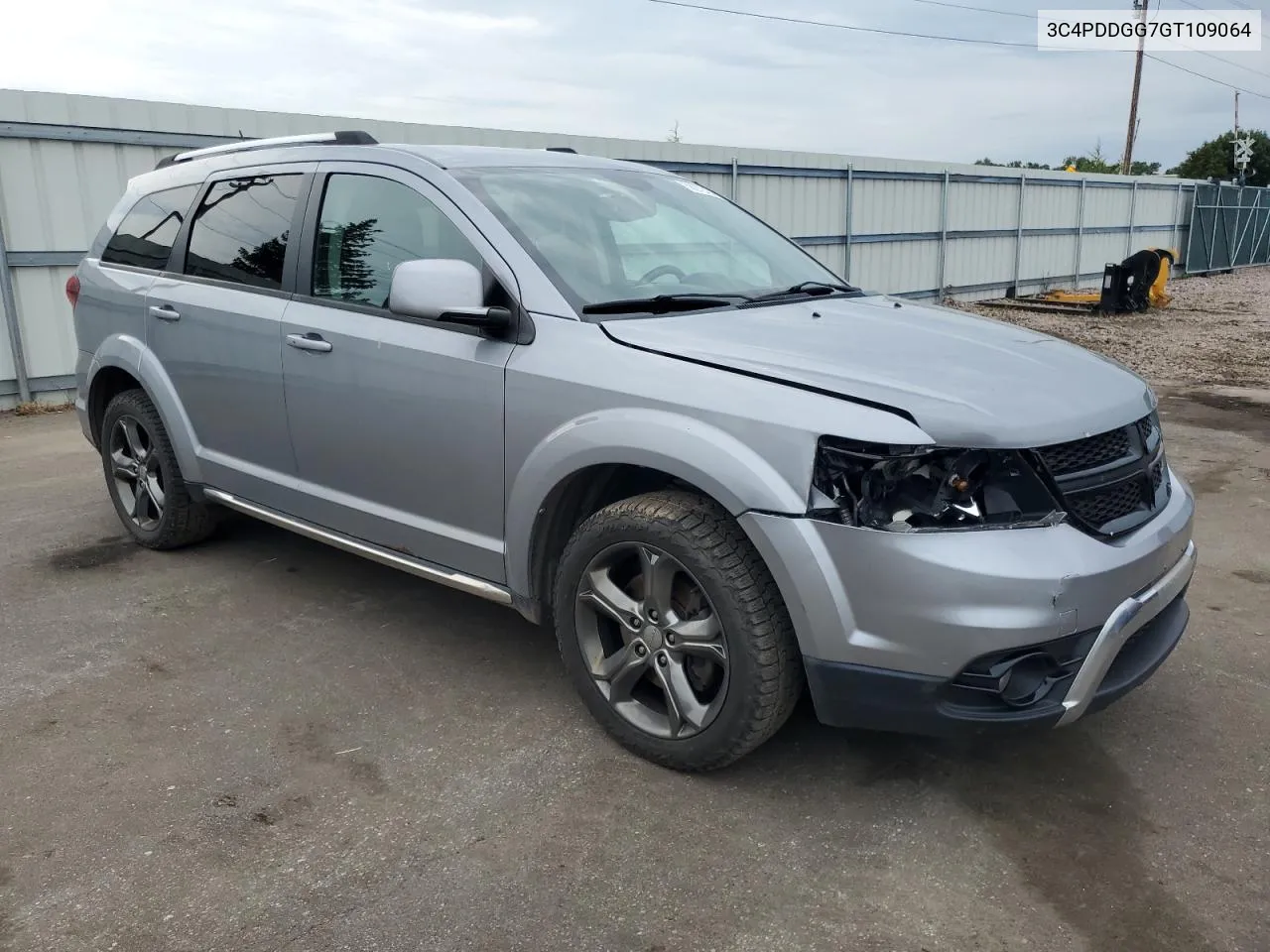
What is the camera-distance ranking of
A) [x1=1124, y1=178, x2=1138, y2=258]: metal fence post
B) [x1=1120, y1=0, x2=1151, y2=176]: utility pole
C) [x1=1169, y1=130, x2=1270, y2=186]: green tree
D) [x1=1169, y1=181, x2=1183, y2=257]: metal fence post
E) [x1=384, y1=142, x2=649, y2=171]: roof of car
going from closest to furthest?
1. [x1=384, y1=142, x2=649, y2=171]: roof of car
2. [x1=1124, y1=178, x2=1138, y2=258]: metal fence post
3. [x1=1169, y1=181, x2=1183, y2=257]: metal fence post
4. [x1=1120, y1=0, x2=1151, y2=176]: utility pole
5. [x1=1169, y1=130, x2=1270, y2=186]: green tree

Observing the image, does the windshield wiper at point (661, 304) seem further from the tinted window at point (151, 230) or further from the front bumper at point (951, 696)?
the tinted window at point (151, 230)

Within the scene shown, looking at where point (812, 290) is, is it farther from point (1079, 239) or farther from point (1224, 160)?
point (1224, 160)

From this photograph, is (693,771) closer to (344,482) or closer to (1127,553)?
(1127,553)

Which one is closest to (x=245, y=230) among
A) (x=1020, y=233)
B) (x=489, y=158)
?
(x=489, y=158)

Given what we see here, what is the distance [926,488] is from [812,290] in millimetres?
1457

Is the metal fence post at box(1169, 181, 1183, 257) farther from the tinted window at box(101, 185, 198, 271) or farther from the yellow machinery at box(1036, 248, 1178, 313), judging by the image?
the tinted window at box(101, 185, 198, 271)

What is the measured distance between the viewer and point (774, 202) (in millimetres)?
15336

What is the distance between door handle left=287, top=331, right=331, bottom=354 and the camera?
3800mm

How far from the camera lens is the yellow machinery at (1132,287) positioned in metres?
16.9

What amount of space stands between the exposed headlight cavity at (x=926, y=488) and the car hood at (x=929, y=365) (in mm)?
73

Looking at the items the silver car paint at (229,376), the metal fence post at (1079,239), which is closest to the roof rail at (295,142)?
the silver car paint at (229,376)

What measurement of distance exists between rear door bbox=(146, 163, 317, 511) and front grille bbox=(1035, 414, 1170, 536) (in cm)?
278

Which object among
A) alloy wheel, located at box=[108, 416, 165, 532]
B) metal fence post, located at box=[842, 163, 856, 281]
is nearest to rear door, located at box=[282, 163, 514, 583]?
alloy wheel, located at box=[108, 416, 165, 532]

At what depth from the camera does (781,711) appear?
113 inches
